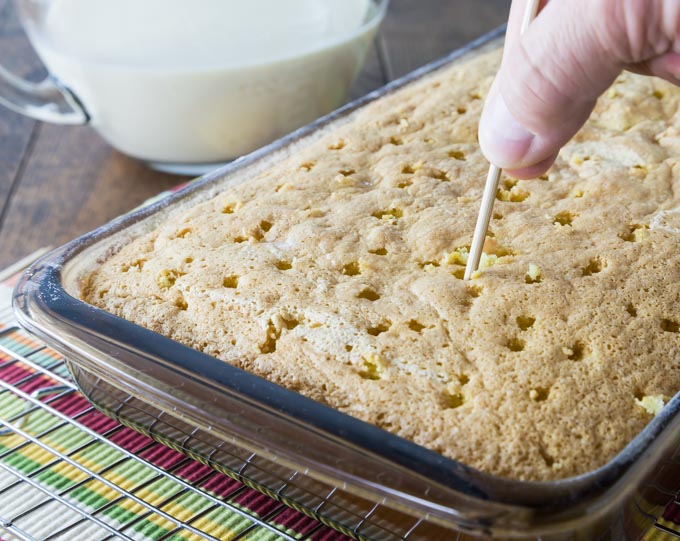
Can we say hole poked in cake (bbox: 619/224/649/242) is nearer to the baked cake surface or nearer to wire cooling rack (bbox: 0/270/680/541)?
the baked cake surface

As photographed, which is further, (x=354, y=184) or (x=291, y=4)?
(x=291, y=4)

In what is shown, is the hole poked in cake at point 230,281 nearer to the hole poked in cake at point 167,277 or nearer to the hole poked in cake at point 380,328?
the hole poked in cake at point 167,277

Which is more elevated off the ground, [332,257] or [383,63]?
[332,257]

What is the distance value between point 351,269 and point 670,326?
36cm

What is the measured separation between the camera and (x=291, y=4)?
1.63 meters

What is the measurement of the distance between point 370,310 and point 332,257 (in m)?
0.11

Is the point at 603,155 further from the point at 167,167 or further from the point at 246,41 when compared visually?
the point at 167,167

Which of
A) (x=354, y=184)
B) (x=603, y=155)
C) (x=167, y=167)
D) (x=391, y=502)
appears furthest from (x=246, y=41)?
(x=391, y=502)

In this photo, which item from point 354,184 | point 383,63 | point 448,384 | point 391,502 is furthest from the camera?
point 383,63

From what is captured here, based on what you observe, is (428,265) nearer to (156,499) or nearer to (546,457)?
(546,457)

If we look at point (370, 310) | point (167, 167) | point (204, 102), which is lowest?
point (167, 167)

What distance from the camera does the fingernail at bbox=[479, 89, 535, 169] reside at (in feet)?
2.64

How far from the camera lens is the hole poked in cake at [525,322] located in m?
0.90

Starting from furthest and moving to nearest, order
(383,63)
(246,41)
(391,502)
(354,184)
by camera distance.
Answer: (383,63), (246,41), (354,184), (391,502)
